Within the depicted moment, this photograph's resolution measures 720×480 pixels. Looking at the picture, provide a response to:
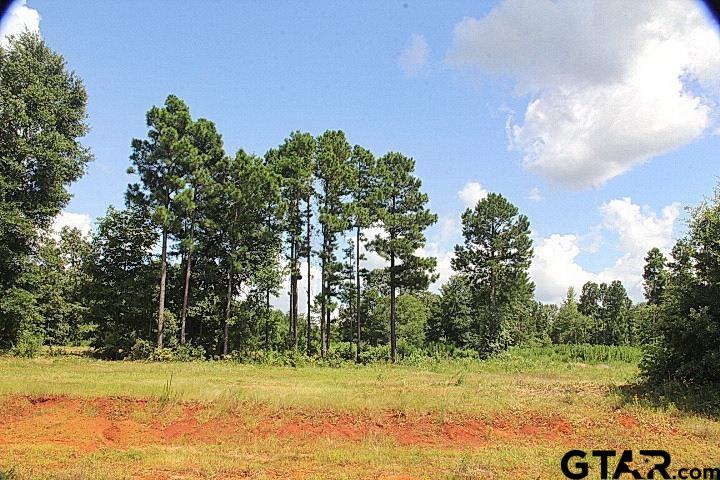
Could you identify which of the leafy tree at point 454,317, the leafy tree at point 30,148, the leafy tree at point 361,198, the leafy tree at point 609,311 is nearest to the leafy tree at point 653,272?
the leafy tree at point 609,311

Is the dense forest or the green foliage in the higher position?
the dense forest

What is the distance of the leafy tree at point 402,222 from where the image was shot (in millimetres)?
35594

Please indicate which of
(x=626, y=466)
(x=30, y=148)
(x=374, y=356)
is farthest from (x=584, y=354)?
(x=30, y=148)

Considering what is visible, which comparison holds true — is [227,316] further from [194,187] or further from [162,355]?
[194,187]

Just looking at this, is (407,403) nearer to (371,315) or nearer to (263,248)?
(263,248)

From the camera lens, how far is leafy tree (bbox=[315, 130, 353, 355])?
113 feet

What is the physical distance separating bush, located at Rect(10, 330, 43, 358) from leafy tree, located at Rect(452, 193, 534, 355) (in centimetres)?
3216

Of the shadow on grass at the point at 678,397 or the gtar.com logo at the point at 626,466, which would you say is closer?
the gtar.com logo at the point at 626,466

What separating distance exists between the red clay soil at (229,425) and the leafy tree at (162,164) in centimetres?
1719

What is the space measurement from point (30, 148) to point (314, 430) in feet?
79.9

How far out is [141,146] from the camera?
3116cm

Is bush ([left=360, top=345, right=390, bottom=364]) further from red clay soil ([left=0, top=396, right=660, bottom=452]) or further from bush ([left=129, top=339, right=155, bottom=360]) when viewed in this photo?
red clay soil ([left=0, top=396, right=660, bottom=452])

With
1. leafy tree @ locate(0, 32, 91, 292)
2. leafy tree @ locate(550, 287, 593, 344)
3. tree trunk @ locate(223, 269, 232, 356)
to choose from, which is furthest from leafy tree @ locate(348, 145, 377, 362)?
leafy tree @ locate(550, 287, 593, 344)

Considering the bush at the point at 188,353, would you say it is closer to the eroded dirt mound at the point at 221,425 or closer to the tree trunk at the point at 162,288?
the tree trunk at the point at 162,288
